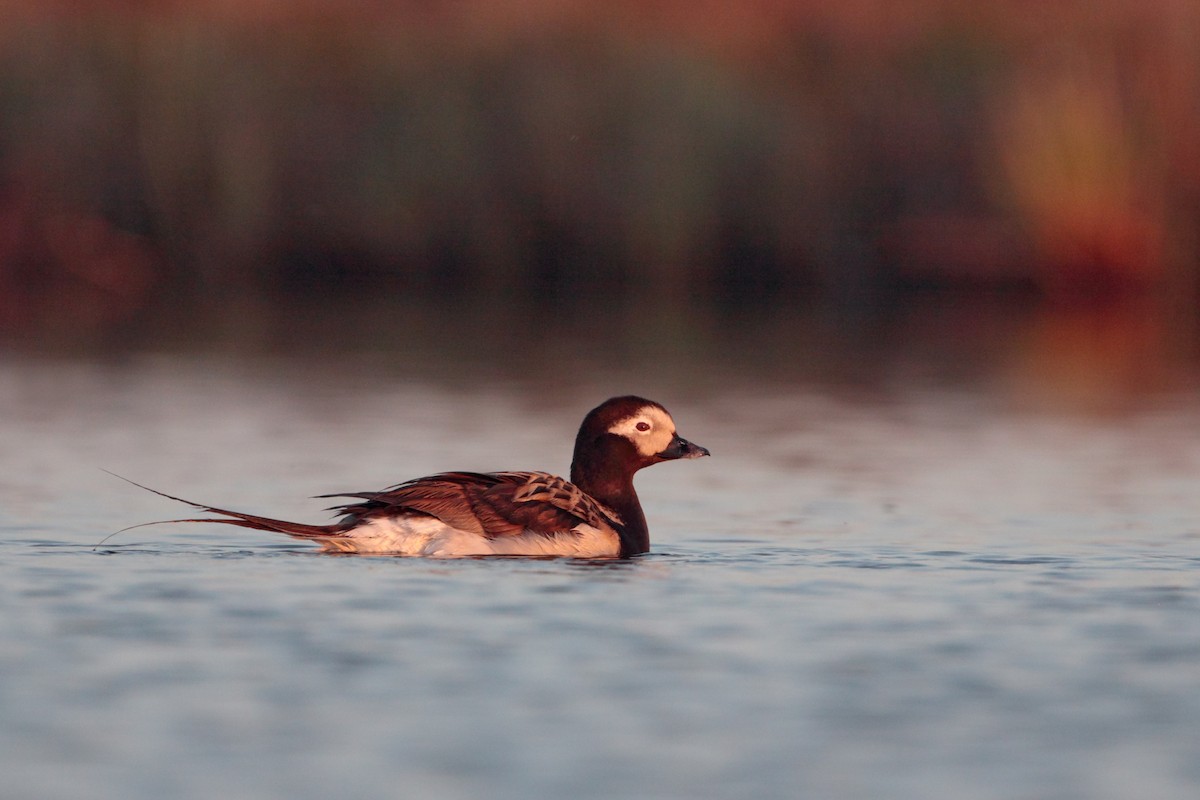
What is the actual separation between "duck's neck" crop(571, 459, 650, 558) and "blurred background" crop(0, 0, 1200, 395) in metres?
12.0

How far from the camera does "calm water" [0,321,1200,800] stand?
5.48 meters

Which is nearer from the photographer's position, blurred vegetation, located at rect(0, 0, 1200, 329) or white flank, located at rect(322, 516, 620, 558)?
white flank, located at rect(322, 516, 620, 558)

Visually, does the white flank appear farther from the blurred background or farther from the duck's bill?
the blurred background

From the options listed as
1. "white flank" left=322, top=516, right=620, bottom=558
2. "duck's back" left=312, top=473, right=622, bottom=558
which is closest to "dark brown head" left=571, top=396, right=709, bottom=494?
"duck's back" left=312, top=473, right=622, bottom=558

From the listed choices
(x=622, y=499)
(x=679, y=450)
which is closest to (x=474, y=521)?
(x=622, y=499)

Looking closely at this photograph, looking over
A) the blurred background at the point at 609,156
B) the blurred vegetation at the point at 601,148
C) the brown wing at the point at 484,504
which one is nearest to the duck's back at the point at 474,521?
the brown wing at the point at 484,504

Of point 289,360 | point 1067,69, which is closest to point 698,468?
point 289,360

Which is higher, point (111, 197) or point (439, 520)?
point (111, 197)

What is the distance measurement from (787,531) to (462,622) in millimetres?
2893

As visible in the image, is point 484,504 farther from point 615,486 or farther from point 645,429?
point 645,429

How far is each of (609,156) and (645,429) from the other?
13.5 metres

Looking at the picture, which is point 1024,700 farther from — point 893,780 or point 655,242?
point 655,242

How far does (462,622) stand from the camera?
7324 millimetres

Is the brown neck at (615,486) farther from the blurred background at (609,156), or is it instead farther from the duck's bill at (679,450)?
the blurred background at (609,156)
